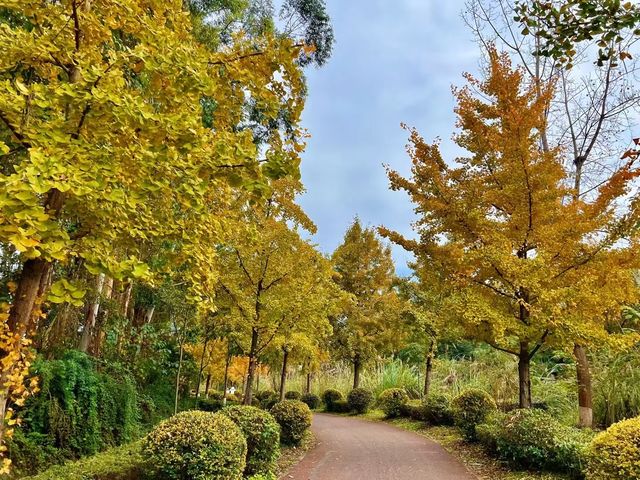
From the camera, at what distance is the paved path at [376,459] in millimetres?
6965

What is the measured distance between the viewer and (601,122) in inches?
437

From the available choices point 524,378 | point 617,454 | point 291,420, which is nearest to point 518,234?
point 524,378

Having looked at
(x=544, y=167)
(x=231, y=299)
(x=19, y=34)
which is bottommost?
(x=231, y=299)

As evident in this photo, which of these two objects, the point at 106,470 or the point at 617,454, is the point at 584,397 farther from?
the point at 106,470

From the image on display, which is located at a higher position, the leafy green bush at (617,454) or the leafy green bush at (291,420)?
the leafy green bush at (617,454)

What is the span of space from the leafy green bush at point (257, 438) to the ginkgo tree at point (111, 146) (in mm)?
4056

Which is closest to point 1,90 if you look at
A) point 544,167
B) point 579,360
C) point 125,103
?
point 125,103

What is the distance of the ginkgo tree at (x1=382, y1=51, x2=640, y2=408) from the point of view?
23.3 ft

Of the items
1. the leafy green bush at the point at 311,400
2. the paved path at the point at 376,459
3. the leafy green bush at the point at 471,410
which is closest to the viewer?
the paved path at the point at 376,459

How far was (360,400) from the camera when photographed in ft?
54.1

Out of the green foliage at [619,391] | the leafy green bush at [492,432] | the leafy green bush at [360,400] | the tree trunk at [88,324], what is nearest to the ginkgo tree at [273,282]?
the tree trunk at [88,324]

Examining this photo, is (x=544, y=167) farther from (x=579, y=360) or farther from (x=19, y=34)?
(x=19, y=34)

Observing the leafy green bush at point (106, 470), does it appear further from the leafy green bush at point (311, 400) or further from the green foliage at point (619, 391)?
the leafy green bush at point (311, 400)

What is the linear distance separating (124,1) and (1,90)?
2.85ft
